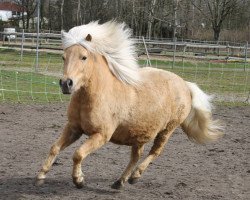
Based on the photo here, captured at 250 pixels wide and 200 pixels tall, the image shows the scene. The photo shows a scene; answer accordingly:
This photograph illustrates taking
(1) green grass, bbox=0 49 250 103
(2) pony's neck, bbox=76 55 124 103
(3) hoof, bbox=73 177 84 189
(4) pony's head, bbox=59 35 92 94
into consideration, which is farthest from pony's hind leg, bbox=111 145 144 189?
(1) green grass, bbox=0 49 250 103

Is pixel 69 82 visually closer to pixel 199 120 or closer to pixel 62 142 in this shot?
pixel 62 142

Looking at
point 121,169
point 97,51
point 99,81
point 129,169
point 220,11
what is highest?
point 220,11

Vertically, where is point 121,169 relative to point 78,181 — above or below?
below

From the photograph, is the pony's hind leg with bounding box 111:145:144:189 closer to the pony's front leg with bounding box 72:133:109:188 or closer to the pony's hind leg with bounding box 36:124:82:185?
the pony's front leg with bounding box 72:133:109:188

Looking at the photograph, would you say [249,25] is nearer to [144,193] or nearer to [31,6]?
[31,6]

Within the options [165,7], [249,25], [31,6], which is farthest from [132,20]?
[31,6]

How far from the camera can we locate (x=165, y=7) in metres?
50.4

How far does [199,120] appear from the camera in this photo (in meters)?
6.23

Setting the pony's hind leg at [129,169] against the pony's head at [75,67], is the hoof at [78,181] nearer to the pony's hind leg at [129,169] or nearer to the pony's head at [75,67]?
the pony's hind leg at [129,169]

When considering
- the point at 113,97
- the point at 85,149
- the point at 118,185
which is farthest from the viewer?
the point at 118,185

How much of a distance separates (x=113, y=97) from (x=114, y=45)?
56 cm

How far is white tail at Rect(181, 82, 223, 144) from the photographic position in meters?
6.10

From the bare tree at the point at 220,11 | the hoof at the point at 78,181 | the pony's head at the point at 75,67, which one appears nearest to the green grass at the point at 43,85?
the hoof at the point at 78,181

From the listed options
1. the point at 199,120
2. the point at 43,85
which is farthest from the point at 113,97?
the point at 43,85
